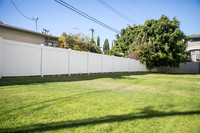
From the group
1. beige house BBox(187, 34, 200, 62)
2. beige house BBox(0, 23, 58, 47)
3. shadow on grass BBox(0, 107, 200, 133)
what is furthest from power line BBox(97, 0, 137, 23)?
beige house BBox(187, 34, 200, 62)

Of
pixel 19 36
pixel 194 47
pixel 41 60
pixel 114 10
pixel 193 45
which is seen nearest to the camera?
pixel 41 60

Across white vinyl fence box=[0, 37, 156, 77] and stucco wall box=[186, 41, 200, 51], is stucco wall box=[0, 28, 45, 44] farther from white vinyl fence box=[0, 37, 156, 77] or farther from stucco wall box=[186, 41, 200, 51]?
stucco wall box=[186, 41, 200, 51]

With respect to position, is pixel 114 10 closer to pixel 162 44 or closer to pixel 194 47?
pixel 162 44

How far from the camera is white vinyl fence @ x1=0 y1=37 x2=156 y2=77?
5.70 m

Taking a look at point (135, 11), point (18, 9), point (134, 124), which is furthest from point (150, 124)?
point (135, 11)

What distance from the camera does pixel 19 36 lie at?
1280 centimetres

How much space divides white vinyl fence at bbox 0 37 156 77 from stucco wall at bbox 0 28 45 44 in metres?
7.77

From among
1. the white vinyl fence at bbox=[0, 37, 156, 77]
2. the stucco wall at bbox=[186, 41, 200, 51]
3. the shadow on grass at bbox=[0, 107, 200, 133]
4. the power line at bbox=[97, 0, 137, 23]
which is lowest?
the shadow on grass at bbox=[0, 107, 200, 133]

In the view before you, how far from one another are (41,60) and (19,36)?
828cm

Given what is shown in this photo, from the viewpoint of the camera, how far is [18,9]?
509 inches

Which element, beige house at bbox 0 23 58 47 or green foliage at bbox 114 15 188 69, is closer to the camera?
beige house at bbox 0 23 58 47

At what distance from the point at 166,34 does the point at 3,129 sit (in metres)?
23.3

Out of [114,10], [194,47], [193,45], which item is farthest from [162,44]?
[193,45]

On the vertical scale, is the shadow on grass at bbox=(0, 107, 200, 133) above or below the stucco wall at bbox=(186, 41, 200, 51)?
below
